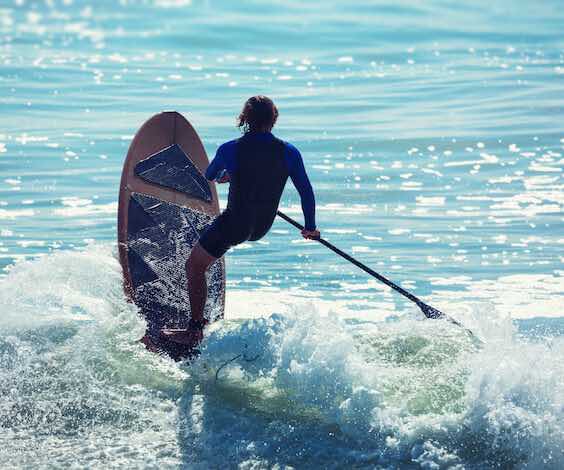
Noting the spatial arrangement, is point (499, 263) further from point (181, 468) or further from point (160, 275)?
point (181, 468)

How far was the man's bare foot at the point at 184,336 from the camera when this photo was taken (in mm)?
8000

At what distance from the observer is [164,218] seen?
29.8 feet

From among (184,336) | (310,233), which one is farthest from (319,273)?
(184,336)

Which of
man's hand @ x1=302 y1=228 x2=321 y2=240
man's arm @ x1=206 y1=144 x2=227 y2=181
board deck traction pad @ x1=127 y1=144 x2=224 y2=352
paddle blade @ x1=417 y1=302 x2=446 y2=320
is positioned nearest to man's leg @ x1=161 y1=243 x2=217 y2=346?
board deck traction pad @ x1=127 y1=144 x2=224 y2=352

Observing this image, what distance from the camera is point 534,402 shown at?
6.91m

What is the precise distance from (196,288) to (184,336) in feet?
1.06

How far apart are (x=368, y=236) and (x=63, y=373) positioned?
516 centimetres

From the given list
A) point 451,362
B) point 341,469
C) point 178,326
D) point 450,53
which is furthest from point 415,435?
point 450,53

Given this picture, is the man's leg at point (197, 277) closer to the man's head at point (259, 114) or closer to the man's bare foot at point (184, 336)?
the man's bare foot at point (184, 336)

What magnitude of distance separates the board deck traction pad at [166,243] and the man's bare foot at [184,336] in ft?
0.54

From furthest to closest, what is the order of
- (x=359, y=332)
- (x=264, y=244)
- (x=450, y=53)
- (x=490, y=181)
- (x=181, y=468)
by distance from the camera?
(x=450, y=53), (x=490, y=181), (x=264, y=244), (x=359, y=332), (x=181, y=468)

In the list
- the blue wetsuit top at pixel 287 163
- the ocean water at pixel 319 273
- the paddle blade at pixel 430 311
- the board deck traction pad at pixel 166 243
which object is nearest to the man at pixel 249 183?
the blue wetsuit top at pixel 287 163

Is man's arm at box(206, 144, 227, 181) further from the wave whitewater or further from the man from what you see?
A: the wave whitewater

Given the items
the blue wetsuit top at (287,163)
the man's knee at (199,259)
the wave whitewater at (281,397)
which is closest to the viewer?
the wave whitewater at (281,397)
